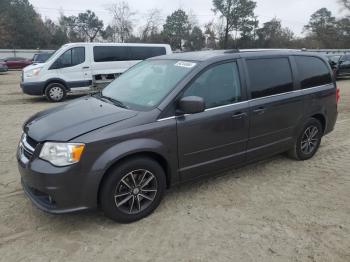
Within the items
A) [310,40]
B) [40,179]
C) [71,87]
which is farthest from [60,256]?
[310,40]

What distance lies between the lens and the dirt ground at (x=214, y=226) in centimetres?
318

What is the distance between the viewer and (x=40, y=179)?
10.7 ft

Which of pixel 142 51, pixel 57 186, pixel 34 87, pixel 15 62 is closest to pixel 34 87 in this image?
pixel 34 87

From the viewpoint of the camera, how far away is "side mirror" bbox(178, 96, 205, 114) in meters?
3.70

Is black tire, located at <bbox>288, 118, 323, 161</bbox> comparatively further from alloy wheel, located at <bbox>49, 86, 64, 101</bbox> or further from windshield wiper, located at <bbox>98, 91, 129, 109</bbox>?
alloy wheel, located at <bbox>49, 86, 64, 101</bbox>

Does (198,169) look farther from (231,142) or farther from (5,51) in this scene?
(5,51)

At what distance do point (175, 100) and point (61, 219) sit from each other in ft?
5.97

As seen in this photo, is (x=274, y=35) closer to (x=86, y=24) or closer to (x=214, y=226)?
(x=86, y=24)

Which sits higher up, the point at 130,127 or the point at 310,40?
the point at 310,40

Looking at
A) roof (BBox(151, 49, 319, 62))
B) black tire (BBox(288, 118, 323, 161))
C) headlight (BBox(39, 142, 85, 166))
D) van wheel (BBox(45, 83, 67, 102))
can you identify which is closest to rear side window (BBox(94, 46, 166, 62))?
van wheel (BBox(45, 83, 67, 102))

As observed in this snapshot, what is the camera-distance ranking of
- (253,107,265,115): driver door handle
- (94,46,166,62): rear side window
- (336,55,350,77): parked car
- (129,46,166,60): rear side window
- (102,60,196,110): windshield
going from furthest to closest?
(336,55,350,77): parked car, (129,46,166,60): rear side window, (94,46,166,62): rear side window, (253,107,265,115): driver door handle, (102,60,196,110): windshield

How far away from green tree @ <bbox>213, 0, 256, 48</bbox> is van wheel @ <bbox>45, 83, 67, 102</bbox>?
5260 cm

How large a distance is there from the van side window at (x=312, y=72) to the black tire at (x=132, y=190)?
2.80 metres

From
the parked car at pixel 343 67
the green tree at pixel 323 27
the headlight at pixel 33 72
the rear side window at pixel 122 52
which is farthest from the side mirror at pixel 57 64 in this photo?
the green tree at pixel 323 27
